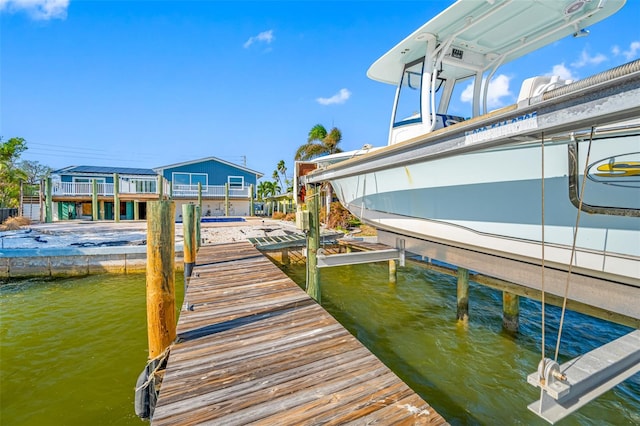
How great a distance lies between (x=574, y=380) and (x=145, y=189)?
89.3ft

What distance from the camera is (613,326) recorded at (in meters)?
5.83

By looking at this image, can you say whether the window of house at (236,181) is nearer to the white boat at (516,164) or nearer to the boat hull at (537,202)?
the white boat at (516,164)

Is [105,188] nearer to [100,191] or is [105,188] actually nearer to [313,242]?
[100,191]

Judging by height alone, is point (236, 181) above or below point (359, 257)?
above

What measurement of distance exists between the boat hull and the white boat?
0.01 m

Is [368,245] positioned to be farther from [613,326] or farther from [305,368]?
[305,368]

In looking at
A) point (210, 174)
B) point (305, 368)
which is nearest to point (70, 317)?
point (305, 368)

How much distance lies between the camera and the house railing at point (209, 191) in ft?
78.6

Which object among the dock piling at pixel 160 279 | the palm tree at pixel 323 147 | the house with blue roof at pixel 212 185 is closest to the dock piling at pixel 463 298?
the dock piling at pixel 160 279

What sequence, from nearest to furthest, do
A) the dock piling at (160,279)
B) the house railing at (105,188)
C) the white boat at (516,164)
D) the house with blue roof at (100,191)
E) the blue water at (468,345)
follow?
the white boat at (516,164)
the dock piling at (160,279)
the blue water at (468,345)
the house railing at (105,188)
the house with blue roof at (100,191)

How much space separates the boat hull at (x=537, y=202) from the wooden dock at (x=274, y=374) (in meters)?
1.85

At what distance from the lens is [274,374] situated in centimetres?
238

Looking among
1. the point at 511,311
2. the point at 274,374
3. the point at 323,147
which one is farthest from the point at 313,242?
the point at 323,147

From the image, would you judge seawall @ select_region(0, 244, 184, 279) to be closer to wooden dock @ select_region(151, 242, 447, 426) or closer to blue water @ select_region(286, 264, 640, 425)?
blue water @ select_region(286, 264, 640, 425)
